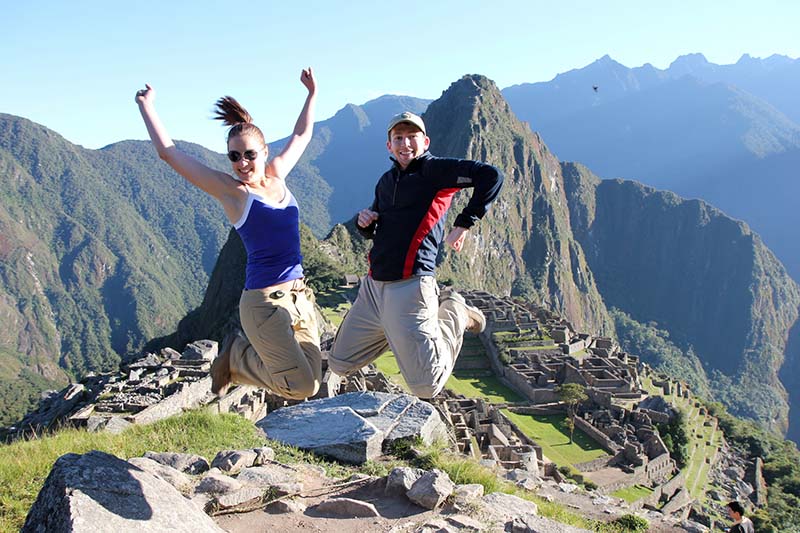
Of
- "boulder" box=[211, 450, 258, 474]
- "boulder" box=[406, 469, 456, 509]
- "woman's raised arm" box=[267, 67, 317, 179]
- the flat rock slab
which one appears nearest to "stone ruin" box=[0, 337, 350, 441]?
the flat rock slab

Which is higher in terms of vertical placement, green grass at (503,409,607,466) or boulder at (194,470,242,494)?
boulder at (194,470,242,494)

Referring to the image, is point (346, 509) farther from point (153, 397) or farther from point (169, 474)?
point (153, 397)

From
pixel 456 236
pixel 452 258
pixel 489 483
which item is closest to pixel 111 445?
pixel 489 483

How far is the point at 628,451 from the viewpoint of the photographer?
2694cm

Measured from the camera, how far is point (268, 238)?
449cm

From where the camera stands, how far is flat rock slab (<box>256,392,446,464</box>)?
6.78 m

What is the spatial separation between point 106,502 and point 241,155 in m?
2.38

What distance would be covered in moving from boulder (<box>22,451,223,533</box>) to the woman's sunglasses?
2205 mm

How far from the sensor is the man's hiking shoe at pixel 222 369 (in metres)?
4.67

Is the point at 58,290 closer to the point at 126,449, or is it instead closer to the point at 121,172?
the point at 121,172

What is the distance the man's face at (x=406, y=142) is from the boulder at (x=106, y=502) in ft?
9.55

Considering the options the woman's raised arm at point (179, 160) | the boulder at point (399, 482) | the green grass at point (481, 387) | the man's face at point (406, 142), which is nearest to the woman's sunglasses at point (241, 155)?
the woman's raised arm at point (179, 160)

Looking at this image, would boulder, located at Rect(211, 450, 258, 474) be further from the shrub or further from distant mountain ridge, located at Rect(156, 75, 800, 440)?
distant mountain ridge, located at Rect(156, 75, 800, 440)

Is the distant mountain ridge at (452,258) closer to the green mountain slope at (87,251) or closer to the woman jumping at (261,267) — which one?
the green mountain slope at (87,251)
